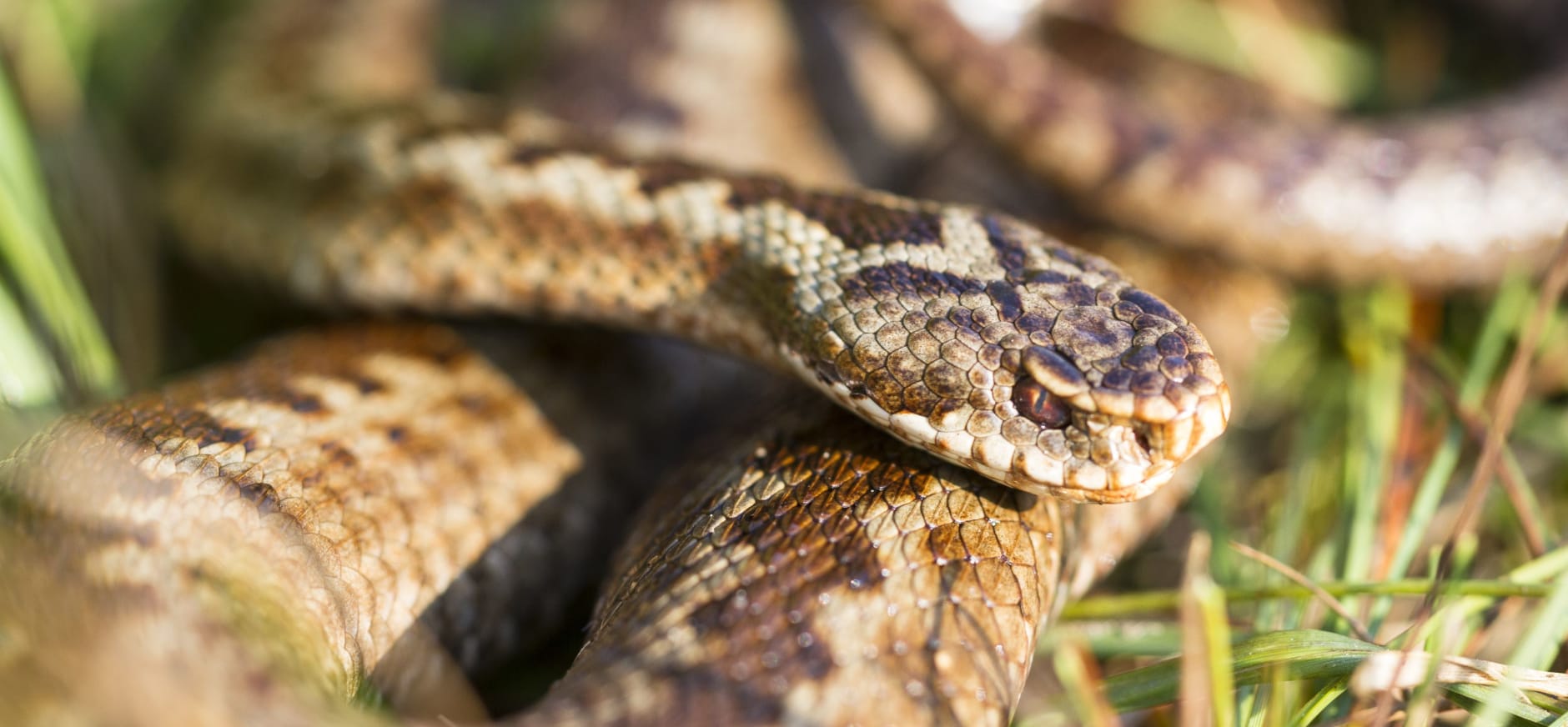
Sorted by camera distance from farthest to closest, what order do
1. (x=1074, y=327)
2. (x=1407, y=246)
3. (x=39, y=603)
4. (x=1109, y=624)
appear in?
(x=1407, y=246), (x=1109, y=624), (x=1074, y=327), (x=39, y=603)

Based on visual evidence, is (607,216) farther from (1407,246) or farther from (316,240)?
(1407,246)

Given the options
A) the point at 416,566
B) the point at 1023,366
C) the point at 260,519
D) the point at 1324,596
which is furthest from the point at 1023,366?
the point at 260,519

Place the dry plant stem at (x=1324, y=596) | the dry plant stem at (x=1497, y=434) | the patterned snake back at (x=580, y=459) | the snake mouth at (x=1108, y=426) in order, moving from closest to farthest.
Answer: the patterned snake back at (x=580, y=459), the snake mouth at (x=1108, y=426), the dry plant stem at (x=1324, y=596), the dry plant stem at (x=1497, y=434)

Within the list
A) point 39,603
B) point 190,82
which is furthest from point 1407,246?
point 190,82

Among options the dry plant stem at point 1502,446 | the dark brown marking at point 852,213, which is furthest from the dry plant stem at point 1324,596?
the dark brown marking at point 852,213

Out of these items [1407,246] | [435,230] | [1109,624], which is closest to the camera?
[1109,624]

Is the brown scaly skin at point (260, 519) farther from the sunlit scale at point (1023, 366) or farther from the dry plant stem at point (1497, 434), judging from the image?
the dry plant stem at point (1497, 434)

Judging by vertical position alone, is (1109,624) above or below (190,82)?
below

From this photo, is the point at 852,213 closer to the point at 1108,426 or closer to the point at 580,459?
the point at 1108,426
